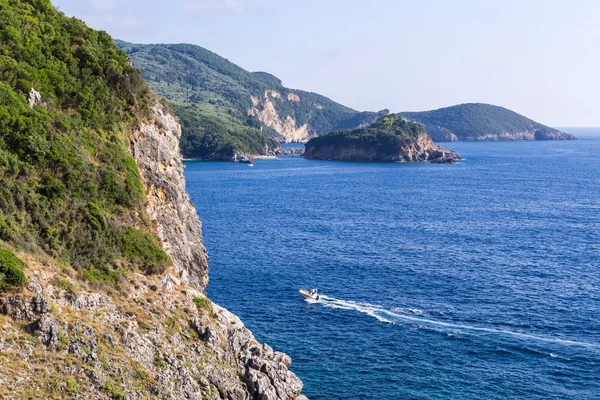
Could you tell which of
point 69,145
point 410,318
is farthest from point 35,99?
point 410,318

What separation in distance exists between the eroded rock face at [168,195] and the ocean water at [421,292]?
1045cm

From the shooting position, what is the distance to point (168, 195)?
59.5 m

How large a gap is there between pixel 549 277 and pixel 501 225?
37205mm

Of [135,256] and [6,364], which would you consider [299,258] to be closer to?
[135,256]

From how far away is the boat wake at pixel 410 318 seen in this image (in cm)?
6131

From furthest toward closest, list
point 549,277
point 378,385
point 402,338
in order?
point 549,277, point 402,338, point 378,385

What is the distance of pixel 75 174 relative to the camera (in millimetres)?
48156

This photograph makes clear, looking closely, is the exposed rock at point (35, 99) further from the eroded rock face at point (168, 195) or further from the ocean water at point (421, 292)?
the ocean water at point (421, 292)

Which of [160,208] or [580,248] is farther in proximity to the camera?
[580,248]

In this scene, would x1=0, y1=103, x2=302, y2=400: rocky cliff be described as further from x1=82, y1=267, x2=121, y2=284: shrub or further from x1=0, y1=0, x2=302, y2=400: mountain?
x1=82, y1=267, x2=121, y2=284: shrub

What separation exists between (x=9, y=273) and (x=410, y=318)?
44.0 m

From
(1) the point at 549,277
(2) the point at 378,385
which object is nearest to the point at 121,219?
(2) the point at 378,385

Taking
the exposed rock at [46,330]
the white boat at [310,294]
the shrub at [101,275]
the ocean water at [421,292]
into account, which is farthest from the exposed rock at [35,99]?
the white boat at [310,294]

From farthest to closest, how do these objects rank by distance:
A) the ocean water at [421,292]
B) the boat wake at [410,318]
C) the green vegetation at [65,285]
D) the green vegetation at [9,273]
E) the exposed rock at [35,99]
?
the boat wake at [410,318]
the ocean water at [421,292]
the exposed rock at [35,99]
the green vegetation at [65,285]
the green vegetation at [9,273]
